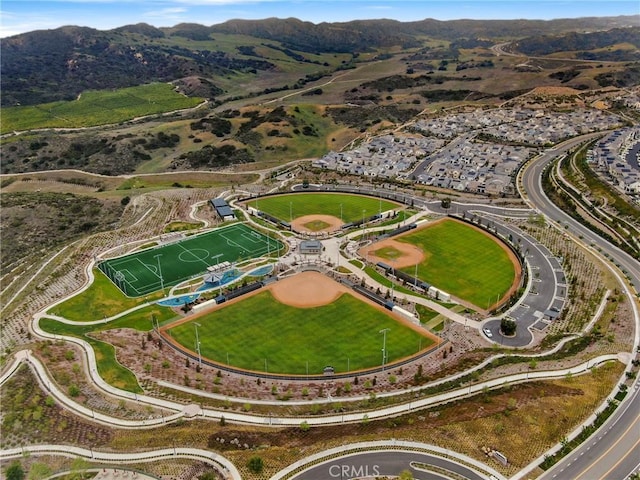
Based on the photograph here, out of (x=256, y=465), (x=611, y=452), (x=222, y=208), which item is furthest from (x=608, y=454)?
(x=222, y=208)

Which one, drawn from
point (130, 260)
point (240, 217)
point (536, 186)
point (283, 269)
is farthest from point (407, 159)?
point (130, 260)

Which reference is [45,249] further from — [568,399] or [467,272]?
[568,399]

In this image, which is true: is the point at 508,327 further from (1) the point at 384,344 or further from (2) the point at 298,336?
(2) the point at 298,336

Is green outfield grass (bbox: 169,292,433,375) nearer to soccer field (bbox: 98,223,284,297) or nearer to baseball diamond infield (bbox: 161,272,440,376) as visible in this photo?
baseball diamond infield (bbox: 161,272,440,376)

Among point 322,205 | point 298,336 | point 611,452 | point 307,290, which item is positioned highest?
point 322,205

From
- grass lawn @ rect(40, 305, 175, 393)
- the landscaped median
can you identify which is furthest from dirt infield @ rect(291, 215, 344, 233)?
the landscaped median

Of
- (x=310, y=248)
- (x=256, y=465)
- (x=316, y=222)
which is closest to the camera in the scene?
(x=256, y=465)

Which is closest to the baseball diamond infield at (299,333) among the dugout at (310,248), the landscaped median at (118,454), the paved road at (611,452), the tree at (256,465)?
the dugout at (310,248)

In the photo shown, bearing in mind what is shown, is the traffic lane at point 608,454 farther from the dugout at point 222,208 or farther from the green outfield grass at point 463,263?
the dugout at point 222,208
